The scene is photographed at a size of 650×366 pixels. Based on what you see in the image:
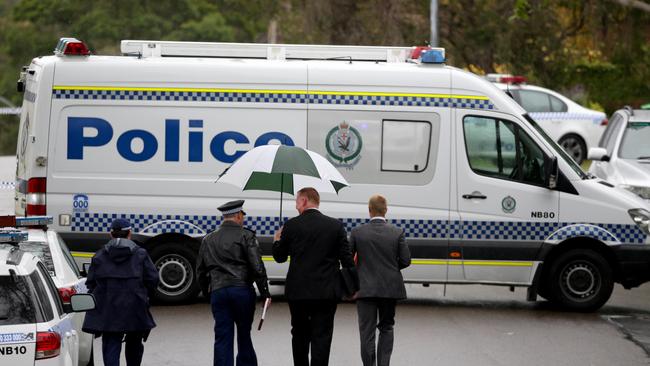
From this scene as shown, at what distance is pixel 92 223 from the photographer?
1371cm

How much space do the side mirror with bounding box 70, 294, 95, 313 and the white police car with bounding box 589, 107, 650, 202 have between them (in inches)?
387

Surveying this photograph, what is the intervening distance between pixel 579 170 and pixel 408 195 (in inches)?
75.5

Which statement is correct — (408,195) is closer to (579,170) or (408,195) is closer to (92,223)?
(579,170)

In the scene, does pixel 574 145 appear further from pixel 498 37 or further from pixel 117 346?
pixel 117 346

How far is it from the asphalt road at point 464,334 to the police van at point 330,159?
1.42 feet

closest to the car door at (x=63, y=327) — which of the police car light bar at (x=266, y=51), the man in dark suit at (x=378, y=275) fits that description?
the man in dark suit at (x=378, y=275)

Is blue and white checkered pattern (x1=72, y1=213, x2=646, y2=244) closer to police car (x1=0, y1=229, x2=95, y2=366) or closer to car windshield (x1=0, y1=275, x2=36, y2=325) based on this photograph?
police car (x1=0, y1=229, x2=95, y2=366)

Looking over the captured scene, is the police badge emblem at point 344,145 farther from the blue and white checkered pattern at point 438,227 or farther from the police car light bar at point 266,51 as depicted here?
the police car light bar at point 266,51

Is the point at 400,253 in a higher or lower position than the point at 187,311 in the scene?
higher

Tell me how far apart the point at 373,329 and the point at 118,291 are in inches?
80.6

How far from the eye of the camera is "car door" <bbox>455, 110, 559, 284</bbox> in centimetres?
1384

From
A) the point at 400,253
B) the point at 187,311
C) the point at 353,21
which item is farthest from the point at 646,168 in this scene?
the point at 353,21

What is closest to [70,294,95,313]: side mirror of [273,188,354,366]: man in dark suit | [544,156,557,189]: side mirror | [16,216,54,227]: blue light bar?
[16,216,54,227]: blue light bar

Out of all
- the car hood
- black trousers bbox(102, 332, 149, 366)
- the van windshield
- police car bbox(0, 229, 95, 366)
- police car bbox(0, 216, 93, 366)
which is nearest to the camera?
police car bbox(0, 229, 95, 366)
